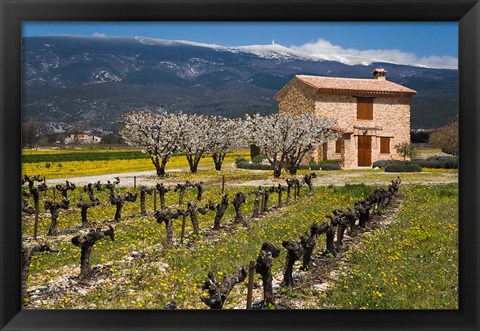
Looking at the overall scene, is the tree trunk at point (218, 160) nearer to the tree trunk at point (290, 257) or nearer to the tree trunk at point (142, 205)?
the tree trunk at point (142, 205)

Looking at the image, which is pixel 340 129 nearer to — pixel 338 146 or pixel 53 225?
pixel 338 146

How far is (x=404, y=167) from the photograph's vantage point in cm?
627

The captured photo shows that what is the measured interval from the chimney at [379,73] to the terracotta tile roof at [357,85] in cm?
5

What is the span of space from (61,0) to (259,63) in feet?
7.78

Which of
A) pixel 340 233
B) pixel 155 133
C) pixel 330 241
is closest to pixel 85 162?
pixel 155 133

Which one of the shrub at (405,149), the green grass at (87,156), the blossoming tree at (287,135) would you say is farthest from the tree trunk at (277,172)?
the green grass at (87,156)

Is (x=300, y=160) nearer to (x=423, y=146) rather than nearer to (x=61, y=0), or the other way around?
(x=423, y=146)

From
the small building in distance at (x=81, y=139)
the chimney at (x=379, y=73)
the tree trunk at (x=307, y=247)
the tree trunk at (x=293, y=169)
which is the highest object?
the chimney at (x=379, y=73)

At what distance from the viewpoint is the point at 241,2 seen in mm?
5074

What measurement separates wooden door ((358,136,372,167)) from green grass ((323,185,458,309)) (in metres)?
0.61

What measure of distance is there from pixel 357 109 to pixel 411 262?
207cm

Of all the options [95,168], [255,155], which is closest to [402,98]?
[255,155]

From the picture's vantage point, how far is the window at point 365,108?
6395 mm

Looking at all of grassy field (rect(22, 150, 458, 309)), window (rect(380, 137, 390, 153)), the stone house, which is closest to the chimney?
the stone house
